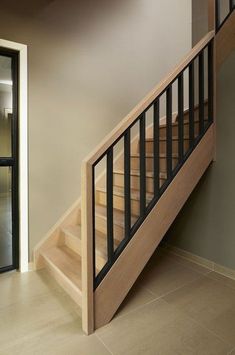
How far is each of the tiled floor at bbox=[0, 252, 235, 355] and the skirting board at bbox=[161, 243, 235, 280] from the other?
0.26ft

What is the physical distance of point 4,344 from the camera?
150cm

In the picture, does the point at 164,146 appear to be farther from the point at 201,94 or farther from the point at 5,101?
the point at 5,101

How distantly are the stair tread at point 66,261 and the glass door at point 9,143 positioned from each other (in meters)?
0.34

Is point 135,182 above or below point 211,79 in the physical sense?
below

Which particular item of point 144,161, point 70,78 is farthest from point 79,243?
point 70,78

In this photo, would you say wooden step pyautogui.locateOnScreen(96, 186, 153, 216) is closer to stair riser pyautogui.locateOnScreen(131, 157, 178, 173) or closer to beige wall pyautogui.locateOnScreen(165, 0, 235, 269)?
stair riser pyautogui.locateOnScreen(131, 157, 178, 173)

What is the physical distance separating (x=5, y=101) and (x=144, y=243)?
5.80ft

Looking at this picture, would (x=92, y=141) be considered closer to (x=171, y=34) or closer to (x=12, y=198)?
(x=12, y=198)

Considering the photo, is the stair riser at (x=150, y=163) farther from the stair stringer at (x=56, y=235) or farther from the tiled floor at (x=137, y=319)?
the tiled floor at (x=137, y=319)

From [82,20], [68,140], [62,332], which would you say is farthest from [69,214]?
[82,20]

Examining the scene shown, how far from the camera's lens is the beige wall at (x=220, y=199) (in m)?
2.25

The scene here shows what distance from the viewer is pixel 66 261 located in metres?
2.30

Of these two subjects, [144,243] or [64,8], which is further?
[64,8]

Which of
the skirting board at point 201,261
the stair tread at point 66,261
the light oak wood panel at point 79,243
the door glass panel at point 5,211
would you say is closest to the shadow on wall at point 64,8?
the door glass panel at point 5,211
